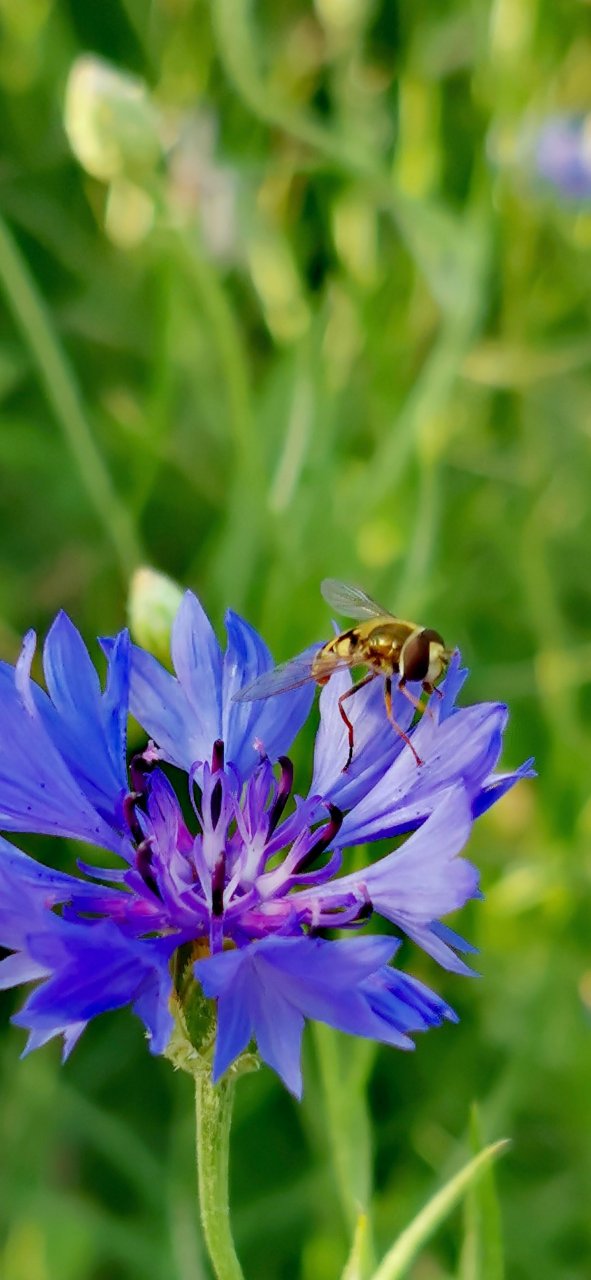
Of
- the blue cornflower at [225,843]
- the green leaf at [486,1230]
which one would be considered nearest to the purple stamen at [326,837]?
the blue cornflower at [225,843]

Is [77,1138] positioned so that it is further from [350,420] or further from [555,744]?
[350,420]

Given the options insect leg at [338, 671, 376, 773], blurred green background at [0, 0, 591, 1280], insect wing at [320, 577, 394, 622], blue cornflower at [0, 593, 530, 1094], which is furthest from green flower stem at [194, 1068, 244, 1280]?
blurred green background at [0, 0, 591, 1280]

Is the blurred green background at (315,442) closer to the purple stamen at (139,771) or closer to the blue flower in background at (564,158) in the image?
the blue flower in background at (564,158)

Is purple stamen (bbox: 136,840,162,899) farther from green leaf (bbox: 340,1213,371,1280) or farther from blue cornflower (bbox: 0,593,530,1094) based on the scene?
green leaf (bbox: 340,1213,371,1280)

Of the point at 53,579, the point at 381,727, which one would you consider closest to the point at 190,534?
the point at 53,579

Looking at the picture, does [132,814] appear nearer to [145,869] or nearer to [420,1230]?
[145,869]

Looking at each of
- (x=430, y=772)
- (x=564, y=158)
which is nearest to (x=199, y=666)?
(x=430, y=772)
